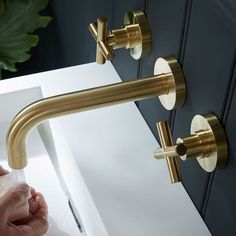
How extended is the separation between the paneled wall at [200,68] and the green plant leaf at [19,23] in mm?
383

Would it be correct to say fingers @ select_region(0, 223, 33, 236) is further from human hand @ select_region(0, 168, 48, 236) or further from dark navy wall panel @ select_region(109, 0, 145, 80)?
dark navy wall panel @ select_region(109, 0, 145, 80)

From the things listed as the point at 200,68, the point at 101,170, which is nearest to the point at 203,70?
the point at 200,68

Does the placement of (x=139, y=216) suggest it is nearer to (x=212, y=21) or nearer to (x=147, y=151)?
(x=147, y=151)

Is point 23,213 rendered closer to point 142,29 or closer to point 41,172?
point 41,172

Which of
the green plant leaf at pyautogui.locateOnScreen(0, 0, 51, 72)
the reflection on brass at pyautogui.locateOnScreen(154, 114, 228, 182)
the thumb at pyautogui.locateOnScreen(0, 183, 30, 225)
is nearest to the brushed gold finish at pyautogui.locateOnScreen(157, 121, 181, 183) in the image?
the reflection on brass at pyautogui.locateOnScreen(154, 114, 228, 182)

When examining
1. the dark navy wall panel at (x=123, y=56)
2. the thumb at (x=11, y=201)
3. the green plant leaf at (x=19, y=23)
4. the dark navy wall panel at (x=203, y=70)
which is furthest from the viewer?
the green plant leaf at (x=19, y=23)

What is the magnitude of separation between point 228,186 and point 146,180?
0.16 m

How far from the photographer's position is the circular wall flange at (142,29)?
0.75m

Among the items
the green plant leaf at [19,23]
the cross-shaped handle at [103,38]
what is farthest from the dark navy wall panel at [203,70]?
the green plant leaf at [19,23]

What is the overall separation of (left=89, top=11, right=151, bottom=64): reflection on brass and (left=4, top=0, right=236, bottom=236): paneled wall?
0.01m

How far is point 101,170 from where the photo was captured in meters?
0.76

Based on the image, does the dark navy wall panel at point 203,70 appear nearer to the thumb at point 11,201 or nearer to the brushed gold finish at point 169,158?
the brushed gold finish at point 169,158

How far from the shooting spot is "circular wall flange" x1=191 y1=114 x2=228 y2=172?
606 mm

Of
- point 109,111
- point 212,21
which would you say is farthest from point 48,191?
point 212,21
